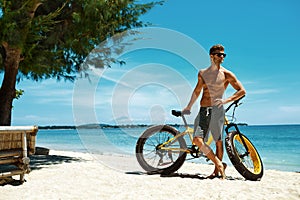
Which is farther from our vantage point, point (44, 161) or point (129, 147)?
point (129, 147)

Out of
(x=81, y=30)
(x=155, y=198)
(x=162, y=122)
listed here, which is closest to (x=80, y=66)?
(x=81, y=30)

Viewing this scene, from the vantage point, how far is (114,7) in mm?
7473

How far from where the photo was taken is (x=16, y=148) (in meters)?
5.00

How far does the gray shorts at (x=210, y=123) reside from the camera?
16.9ft

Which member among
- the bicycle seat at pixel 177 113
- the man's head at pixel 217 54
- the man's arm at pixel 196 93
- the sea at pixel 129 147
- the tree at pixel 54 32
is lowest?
the sea at pixel 129 147

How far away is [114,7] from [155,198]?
496cm

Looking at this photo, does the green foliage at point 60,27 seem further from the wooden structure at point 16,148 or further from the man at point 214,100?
the man at point 214,100

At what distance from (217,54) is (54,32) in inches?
159

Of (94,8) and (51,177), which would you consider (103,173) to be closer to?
(51,177)

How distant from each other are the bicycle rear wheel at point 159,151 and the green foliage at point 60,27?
2.95 meters

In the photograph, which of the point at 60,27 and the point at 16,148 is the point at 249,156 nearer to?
the point at 16,148

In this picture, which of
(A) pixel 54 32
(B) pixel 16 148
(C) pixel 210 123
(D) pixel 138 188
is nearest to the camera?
(D) pixel 138 188

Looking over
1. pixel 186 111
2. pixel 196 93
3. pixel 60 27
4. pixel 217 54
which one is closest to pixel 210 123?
pixel 186 111

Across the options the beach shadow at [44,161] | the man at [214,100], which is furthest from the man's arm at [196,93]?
the beach shadow at [44,161]
